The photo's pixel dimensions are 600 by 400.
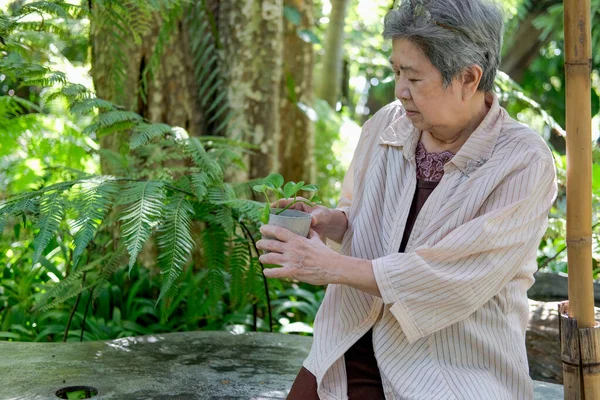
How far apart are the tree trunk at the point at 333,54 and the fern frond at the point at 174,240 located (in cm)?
528

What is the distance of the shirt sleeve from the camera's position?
6.41ft

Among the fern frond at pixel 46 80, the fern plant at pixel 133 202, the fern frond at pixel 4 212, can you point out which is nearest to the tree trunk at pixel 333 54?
the fern plant at pixel 133 202

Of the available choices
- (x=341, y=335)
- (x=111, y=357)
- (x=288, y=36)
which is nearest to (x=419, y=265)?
(x=341, y=335)

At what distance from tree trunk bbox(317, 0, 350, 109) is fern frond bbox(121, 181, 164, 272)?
17.2ft

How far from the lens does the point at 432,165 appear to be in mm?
2211

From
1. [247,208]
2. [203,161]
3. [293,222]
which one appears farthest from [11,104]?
[293,222]

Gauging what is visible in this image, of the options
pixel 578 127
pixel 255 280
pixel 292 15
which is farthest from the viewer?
pixel 292 15

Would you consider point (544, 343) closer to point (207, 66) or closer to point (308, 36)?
point (207, 66)

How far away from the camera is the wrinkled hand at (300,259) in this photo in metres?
1.91

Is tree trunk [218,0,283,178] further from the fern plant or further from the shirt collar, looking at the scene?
the shirt collar

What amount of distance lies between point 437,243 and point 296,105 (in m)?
3.45

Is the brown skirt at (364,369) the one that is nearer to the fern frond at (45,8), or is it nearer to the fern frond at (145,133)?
the fern frond at (145,133)

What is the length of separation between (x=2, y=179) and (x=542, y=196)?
3925mm

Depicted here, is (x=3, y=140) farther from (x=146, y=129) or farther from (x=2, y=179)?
(x=146, y=129)
